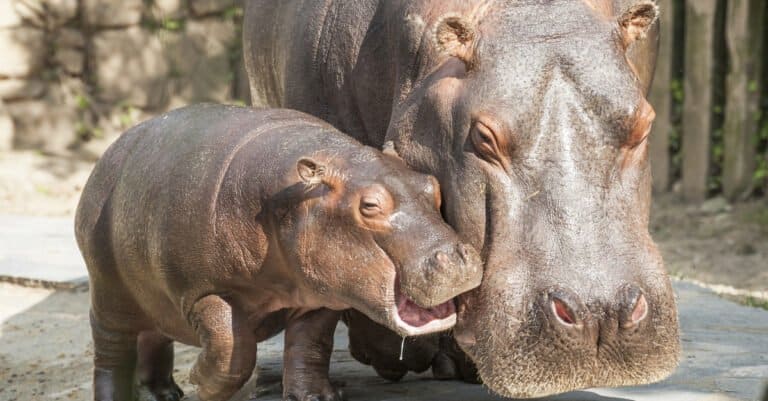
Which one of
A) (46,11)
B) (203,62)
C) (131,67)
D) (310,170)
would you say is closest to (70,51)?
(46,11)

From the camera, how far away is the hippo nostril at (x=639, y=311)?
344 cm

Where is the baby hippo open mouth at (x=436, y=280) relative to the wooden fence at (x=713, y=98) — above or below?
above

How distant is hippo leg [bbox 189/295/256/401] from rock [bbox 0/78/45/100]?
343 inches

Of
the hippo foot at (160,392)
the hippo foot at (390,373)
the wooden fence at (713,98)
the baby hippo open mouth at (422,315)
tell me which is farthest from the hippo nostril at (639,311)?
the wooden fence at (713,98)

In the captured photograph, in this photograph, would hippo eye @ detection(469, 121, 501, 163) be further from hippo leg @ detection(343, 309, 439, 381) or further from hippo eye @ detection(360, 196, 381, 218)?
hippo leg @ detection(343, 309, 439, 381)

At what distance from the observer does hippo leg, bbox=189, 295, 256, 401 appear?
3.96m

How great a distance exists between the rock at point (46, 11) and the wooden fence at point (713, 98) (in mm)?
5587

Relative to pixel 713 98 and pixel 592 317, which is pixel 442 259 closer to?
pixel 592 317

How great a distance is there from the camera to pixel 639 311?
3463 millimetres

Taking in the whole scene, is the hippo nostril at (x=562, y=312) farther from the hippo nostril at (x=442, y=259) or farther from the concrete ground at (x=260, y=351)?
the concrete ground at (x=260, y=351)

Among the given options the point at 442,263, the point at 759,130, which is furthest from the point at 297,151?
the point at 759,130

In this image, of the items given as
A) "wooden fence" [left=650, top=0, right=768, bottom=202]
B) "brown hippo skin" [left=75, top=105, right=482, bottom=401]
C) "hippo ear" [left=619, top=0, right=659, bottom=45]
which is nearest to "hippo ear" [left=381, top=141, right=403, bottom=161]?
"brown hippo skin" [left=75, top=105, right=482, bottom=401]

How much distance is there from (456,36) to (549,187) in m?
0.60

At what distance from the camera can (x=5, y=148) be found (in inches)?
476
